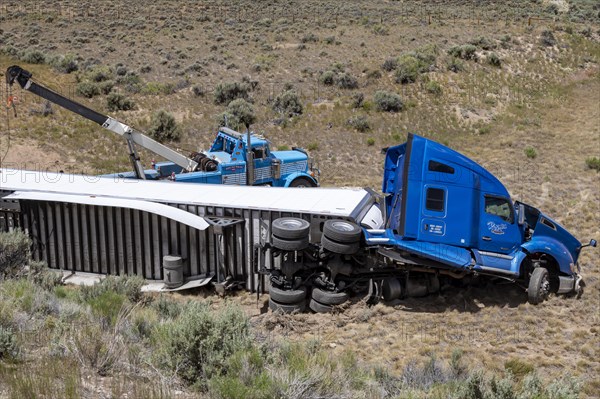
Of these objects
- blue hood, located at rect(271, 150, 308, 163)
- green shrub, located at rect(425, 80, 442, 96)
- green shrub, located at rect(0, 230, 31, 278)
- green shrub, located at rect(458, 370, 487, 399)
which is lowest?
green shrub, located at rect(0, 230, 31, 278)

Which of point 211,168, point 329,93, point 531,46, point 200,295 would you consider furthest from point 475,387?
point 531,46

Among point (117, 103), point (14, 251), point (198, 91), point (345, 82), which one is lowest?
point (14, 251)

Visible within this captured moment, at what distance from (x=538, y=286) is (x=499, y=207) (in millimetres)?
1866

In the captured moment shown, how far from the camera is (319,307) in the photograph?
38.2 ft

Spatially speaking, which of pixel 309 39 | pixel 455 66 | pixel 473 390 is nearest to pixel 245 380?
pixel 473 390

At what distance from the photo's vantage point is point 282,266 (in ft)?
38.1

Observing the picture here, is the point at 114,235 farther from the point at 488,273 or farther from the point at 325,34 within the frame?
the point at 325,34

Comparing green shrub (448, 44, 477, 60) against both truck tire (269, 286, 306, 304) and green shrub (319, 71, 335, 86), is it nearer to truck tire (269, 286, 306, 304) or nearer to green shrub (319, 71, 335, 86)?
green shrub (319, 71, 335, 86)

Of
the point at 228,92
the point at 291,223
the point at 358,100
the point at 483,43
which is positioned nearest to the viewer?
the point at 291,223

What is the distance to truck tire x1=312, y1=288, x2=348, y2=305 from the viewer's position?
1155cm

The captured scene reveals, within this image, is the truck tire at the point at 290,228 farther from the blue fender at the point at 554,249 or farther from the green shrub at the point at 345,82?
the green shrub at the point at 345,82

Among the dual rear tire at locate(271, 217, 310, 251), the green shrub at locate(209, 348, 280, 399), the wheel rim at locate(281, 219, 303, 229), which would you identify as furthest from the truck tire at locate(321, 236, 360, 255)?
the green shrub at locate(209, 348, 280, 399)

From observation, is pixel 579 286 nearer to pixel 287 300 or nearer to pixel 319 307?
pixel 319 307

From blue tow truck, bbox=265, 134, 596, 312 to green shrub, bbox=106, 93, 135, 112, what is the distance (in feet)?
71.9
